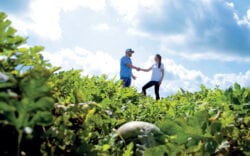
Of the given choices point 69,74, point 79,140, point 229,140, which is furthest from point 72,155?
point 69,74

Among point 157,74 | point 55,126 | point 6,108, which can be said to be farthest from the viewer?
point 157,74

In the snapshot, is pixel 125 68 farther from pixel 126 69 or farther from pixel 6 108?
pixel 6 108

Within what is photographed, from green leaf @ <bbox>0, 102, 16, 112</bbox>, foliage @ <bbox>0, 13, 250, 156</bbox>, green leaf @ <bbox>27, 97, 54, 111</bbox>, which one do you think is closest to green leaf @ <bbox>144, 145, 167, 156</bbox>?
foliage @ <bbox>0, 13, 250, 156</bbox>

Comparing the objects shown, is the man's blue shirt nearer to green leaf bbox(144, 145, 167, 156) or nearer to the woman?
the woman

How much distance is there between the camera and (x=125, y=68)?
21.6 metres

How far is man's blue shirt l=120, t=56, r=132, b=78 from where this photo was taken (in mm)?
21453

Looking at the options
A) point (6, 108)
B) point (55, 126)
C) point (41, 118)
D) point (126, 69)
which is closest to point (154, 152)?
point (55, 126)

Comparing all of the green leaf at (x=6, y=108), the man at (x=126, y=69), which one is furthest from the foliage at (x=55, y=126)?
the man at (x=126, y=69)

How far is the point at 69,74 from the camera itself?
316 inches

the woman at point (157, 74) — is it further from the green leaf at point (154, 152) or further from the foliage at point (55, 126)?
the green leaf at point (154, 152)

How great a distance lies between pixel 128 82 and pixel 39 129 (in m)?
19.7

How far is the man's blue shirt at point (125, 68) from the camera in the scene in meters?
21.5

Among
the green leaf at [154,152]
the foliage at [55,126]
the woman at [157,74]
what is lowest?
the green leaf at [154,152]

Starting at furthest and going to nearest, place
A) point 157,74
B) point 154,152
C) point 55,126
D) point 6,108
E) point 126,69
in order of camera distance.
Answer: point 157,74 < point 126,69 < point 154,152 < point 55,126 < point 6,108
